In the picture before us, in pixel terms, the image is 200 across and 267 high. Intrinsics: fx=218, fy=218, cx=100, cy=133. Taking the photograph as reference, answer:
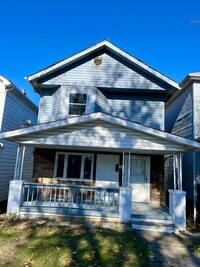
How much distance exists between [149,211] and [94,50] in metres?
8.05

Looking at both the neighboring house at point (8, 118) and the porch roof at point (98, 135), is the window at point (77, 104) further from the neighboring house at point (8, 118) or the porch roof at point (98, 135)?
the neighboring house at point (8, 118)

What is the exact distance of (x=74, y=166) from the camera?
10.7 meters

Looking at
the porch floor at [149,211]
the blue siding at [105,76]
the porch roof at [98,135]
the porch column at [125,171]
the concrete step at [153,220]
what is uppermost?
the blue siding at [105,76]

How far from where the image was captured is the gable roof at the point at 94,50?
35.2 ft

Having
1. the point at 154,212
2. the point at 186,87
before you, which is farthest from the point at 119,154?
the point at 186,87

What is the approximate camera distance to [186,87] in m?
12.4

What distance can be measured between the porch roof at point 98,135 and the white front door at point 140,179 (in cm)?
282

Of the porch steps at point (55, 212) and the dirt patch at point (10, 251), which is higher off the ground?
the porch steps at point (55, 212)

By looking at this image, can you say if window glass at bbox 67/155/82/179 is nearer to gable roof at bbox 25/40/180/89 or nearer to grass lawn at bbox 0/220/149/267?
grass lawn at bbox 0/220/149/267

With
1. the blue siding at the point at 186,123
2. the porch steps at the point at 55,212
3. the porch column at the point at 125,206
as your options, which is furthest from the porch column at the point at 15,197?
the blue siding at the point at 186,123

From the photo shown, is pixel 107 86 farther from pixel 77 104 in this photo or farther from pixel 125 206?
pixel 125 206

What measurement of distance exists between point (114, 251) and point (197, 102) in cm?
878

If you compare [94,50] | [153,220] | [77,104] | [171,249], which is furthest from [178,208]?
[94,50]

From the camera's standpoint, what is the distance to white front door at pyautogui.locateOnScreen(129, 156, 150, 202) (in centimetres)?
1064
